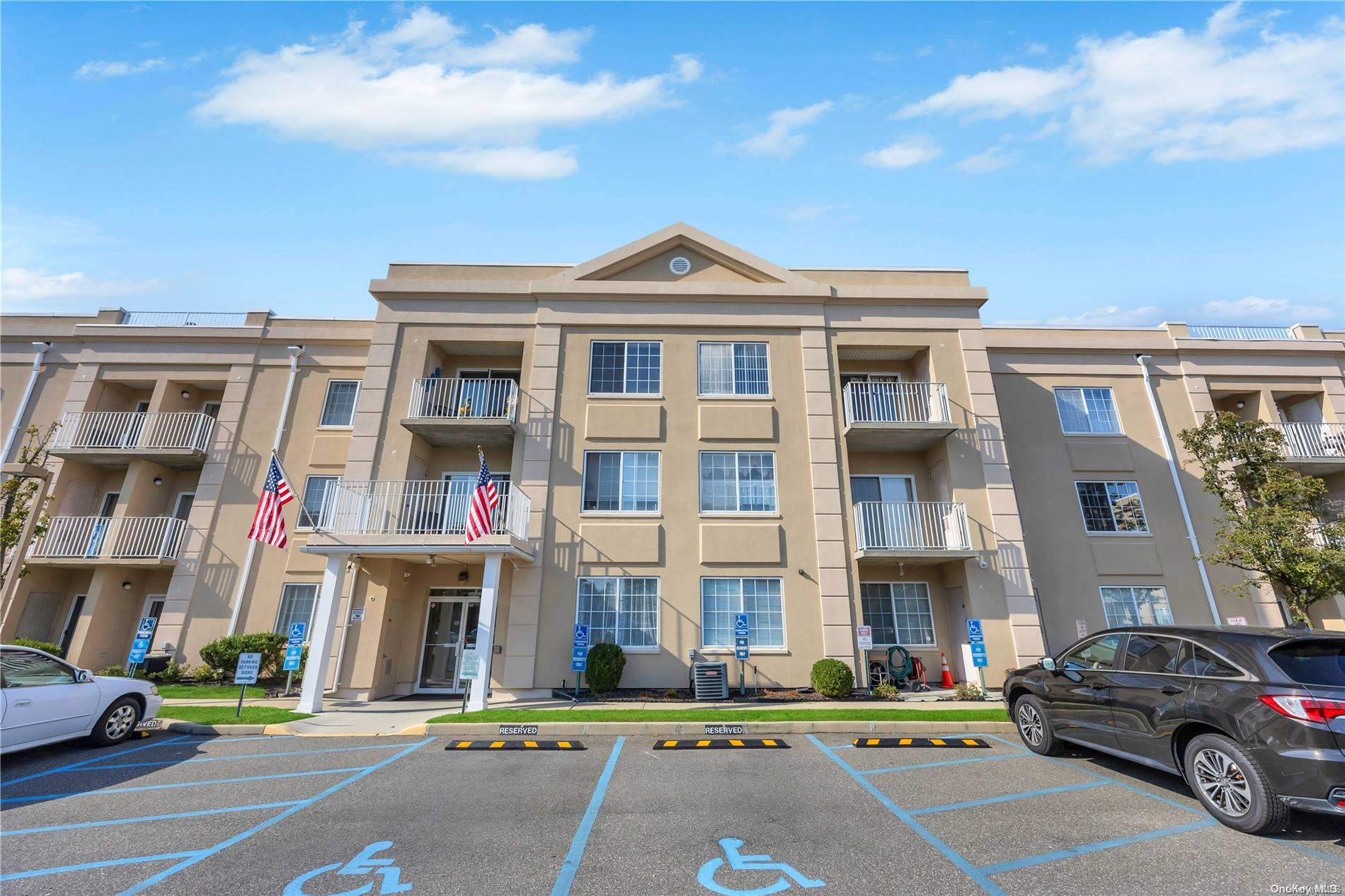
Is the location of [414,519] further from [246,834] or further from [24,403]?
[24,403]

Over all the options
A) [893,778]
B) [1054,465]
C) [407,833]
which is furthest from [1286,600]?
[407,833]

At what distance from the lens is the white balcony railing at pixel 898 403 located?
16.1 meters

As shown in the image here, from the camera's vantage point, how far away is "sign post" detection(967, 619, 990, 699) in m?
13.3

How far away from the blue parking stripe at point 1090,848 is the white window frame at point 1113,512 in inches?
534

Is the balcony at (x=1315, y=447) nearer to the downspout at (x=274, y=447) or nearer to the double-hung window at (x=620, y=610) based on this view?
the double-hung window at (x=620, y=610)

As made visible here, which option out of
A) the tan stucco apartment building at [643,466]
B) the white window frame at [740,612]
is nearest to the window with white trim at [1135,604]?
the tan stucco apartment building at [643,466]

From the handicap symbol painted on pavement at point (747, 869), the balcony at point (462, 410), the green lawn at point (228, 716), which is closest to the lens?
the handicap symbol painted on pavement at point (747, 869)

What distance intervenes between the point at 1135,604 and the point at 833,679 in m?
9.97

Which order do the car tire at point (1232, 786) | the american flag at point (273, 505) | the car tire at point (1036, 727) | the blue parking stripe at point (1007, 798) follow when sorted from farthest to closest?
the american flag at point (273, 505) < the car tire at point (1036, 727) < the blue parking stripe at point (1007, 798) < the car tire at point (1232, 786)

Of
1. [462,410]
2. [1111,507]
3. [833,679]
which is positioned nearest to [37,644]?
[462,410]

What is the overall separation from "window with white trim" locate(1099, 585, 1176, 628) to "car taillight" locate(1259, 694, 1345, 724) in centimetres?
1334

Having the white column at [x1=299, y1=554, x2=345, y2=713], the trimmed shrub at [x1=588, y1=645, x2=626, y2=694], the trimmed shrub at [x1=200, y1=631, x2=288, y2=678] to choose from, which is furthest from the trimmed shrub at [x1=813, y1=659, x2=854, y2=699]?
Result: the trimmed shrub at [x1=200, y1=631, x2=288, y2=678]

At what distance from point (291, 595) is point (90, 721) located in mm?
8034

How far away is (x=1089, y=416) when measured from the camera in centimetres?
1830
